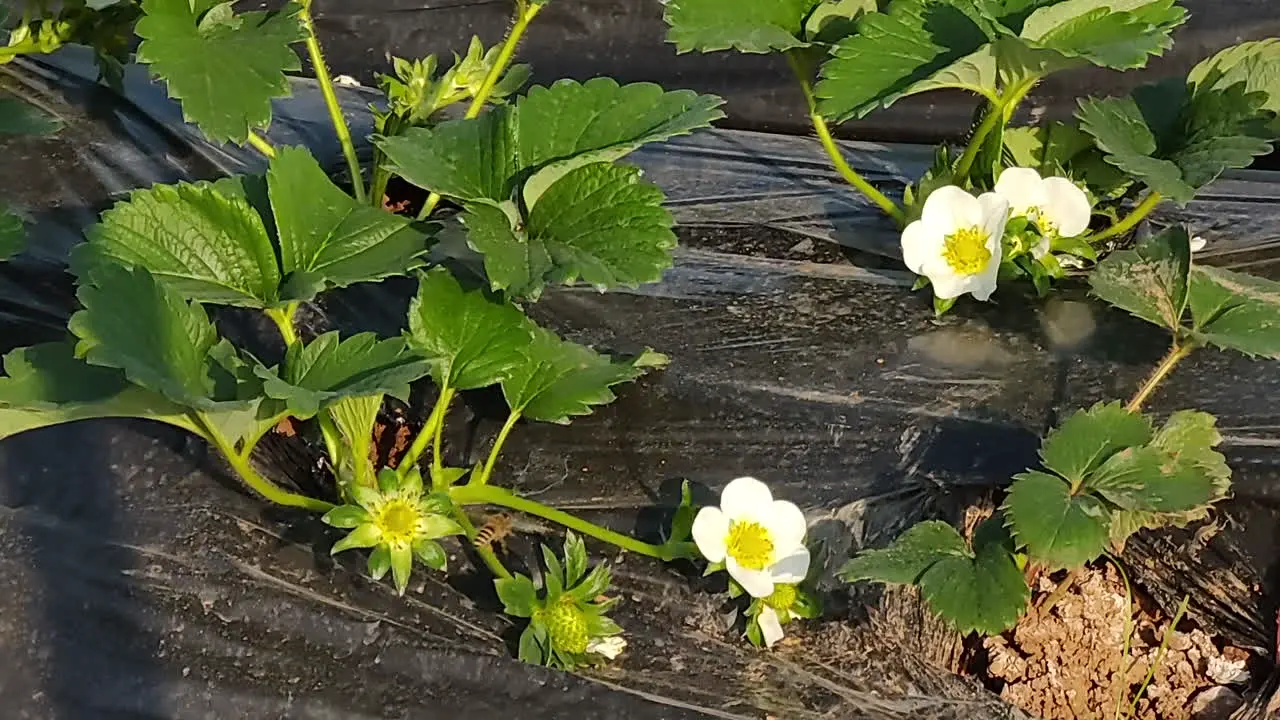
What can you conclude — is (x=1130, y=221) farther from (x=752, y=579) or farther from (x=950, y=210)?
(x=752, y=579)

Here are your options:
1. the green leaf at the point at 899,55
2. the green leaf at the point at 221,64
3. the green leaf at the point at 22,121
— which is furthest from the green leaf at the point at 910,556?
the green leaf at the point at 22,121

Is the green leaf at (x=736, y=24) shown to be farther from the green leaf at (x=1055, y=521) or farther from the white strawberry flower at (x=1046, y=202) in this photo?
the green leaf at (x=1055, y=521)

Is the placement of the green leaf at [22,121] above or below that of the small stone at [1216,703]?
above

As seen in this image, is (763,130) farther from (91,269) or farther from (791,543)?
(91,269)

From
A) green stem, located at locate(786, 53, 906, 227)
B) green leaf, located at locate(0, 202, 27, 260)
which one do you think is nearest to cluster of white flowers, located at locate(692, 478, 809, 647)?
green stem, located at locate(786, 53, 906, 227)

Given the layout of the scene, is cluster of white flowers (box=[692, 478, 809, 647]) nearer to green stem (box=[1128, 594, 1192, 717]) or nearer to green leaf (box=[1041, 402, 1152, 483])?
green leaf (box=[1041, 402, 1152, 483])

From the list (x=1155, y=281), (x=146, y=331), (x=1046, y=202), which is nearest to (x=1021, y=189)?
(x=1046, y=202)
